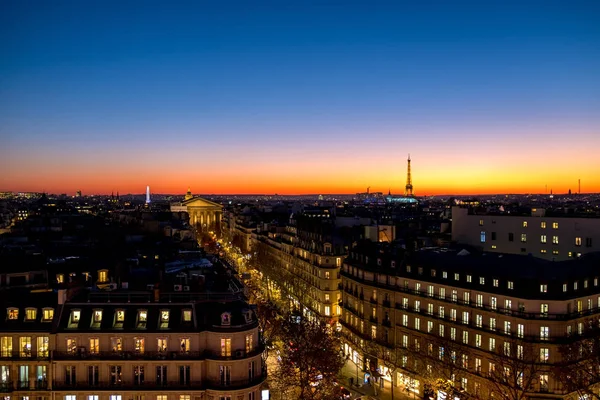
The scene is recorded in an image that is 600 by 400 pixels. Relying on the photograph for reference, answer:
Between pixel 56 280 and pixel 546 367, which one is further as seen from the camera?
pixel 56 280

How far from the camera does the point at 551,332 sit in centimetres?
4872

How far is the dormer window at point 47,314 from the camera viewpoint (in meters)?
43.0

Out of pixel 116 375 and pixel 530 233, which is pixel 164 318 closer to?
pixel 116 375

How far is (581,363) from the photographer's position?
48719mm

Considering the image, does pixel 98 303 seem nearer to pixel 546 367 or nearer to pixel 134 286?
pixel 134 286

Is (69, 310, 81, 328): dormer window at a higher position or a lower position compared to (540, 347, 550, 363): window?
higher

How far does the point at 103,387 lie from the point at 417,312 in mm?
33769

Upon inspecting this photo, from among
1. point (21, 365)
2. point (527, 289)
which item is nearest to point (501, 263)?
point (527, 289)

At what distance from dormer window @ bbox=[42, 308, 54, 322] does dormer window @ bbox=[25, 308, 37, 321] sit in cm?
67

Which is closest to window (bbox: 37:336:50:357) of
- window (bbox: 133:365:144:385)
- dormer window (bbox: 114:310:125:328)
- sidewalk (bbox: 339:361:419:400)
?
dormer window (bbox: 114:310:125:328)

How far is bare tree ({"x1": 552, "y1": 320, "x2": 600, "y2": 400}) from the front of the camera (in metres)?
45.4

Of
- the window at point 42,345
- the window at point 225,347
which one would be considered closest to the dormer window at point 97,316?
the window at point 42,345

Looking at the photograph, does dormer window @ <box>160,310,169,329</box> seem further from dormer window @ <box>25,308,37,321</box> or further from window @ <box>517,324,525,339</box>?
window @ <box>517,324,525,339</box>

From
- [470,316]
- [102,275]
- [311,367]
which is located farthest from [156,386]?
[470,316]
